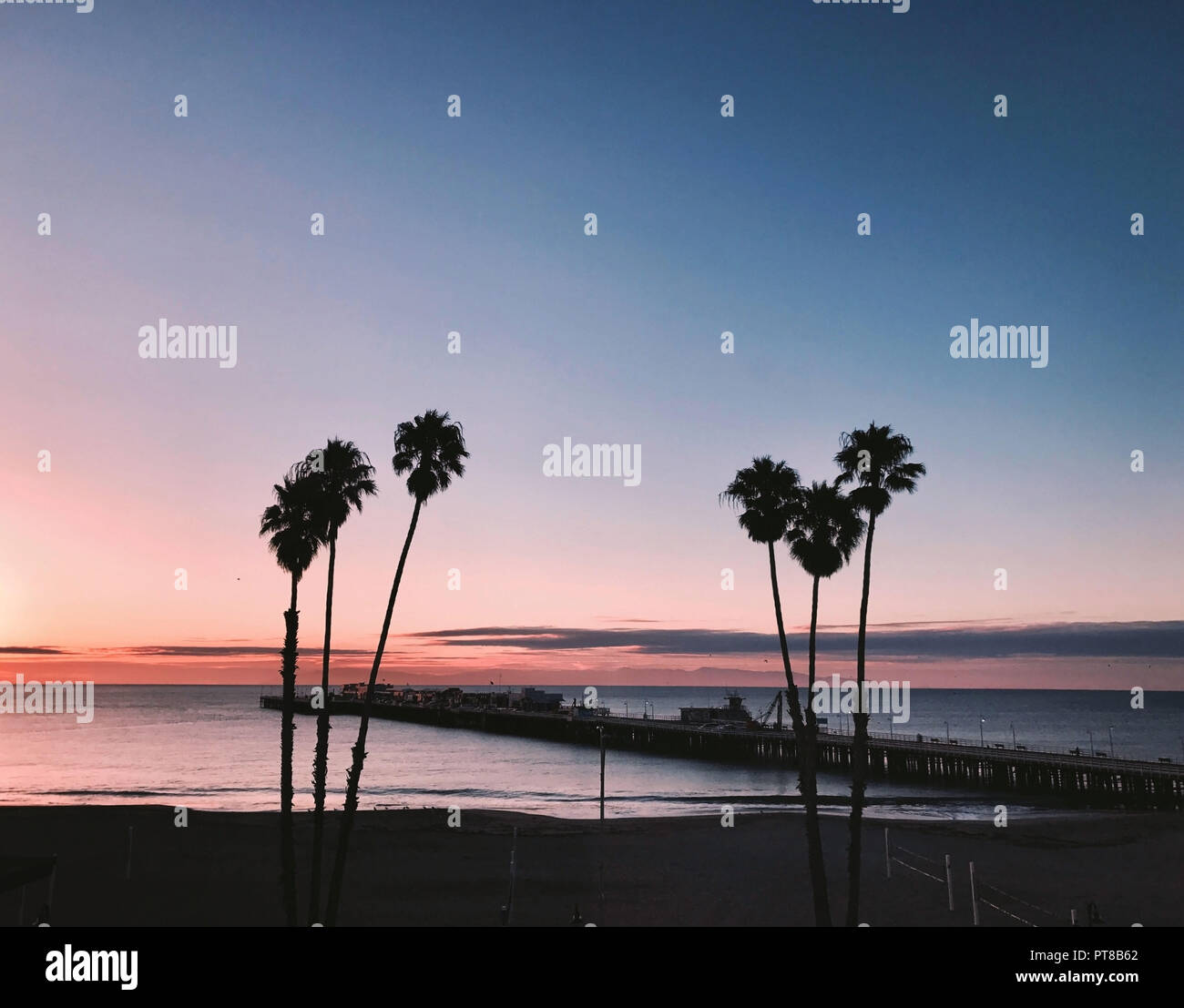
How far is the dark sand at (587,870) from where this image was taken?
97.1 feet

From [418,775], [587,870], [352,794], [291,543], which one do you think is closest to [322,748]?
[352,794]

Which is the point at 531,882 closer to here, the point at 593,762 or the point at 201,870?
the point at 201,870

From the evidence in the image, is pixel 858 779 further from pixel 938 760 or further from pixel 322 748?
pixel 938 760

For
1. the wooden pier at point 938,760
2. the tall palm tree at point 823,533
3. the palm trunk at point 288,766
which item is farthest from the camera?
the wooden pier at point 938,760

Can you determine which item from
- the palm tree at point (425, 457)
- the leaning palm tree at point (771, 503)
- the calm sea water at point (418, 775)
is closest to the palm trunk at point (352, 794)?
the palm tree at point (425, 457)

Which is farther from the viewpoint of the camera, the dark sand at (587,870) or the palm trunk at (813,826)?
the dark sand at (587,870)

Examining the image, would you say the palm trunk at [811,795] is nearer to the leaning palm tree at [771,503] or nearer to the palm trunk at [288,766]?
the leaning palm tree at [771,503]

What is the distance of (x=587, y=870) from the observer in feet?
125

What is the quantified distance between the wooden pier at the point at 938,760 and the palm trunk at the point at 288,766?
48.2 m

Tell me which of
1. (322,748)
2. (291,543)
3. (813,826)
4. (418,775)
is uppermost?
(291,543)

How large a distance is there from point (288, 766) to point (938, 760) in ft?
259
